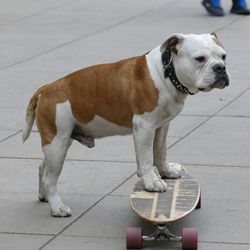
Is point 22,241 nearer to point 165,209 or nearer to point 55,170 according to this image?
point 55,170

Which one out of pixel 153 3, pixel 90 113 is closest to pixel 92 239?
pixel 90 113

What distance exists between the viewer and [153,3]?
17078 millimetres

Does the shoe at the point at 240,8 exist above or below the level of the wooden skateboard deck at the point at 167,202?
below

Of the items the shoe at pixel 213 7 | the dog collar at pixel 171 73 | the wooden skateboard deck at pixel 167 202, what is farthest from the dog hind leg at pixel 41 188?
the shoe at pixel 213 7

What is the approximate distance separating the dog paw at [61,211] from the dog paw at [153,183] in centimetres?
62

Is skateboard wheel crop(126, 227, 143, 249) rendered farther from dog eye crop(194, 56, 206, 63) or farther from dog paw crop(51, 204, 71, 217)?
dog eye crop(194, 56, 206, 63)

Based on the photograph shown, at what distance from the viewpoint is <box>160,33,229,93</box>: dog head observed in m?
6.02

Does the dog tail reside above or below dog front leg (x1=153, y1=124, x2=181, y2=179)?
above

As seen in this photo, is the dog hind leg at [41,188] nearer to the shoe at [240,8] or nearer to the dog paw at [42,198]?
the dog paw at [42,198]

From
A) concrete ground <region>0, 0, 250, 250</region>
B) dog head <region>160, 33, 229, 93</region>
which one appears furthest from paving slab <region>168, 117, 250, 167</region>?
dog head <region>160, 33, 229, 93</region>

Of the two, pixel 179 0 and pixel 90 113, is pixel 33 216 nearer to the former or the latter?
pixel 90 113

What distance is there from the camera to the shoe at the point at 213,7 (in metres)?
15.5

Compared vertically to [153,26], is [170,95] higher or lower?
higher

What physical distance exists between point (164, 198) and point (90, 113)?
2.51 ft
